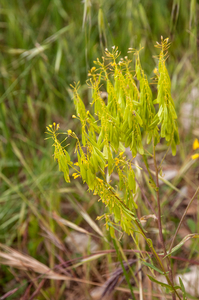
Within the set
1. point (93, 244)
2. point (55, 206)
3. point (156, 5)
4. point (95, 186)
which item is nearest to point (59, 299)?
point (93, 244)

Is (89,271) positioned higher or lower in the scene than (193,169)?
lower

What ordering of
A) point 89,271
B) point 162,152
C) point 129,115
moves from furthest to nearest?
point 162,152 < point 89,271 < point 129,115

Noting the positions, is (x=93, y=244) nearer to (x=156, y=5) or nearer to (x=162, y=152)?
(x=162, y=152)

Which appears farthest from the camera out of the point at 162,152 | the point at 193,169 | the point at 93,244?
the point at 162,152

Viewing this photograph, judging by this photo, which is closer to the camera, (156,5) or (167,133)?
(167,133)

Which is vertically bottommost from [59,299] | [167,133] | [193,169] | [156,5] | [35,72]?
[59,299]

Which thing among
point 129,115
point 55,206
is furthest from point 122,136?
point 55,206
